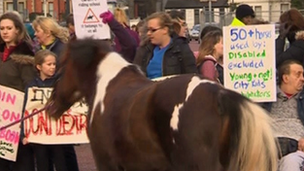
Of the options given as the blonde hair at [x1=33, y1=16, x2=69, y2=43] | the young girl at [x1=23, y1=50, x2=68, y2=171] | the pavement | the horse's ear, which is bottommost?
the pavement

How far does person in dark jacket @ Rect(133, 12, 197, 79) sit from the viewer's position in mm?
7523

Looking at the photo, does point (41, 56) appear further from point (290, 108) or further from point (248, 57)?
point (290, 108)

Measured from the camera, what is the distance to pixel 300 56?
1000 centimetres

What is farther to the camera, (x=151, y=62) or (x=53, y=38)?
(x=53, y=38)

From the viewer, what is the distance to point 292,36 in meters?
10.1

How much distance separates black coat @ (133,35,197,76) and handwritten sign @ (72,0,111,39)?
44.7 inches

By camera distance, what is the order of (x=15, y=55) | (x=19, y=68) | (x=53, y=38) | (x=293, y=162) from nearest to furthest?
(x=293, y=162) < (x=15, y=55) < (x=19, y=68) < (x=53, y=38)

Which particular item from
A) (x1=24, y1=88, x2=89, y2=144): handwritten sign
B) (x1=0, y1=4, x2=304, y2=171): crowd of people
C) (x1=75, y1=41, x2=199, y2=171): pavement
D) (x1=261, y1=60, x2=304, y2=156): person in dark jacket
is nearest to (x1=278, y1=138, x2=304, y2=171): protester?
(x1=0, y1=4, x2=304, y2=171): crowd of people

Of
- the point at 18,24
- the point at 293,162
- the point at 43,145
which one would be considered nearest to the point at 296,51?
the point at 293,162

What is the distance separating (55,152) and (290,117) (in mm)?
2769

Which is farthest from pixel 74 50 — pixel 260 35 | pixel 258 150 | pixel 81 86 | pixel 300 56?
pixel 300 56

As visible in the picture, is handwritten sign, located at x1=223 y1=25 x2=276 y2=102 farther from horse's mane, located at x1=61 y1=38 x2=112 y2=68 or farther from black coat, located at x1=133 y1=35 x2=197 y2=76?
horse's mane, located at x1=61 y1=38 x2=112 y2=68

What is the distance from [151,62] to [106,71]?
1.33 m

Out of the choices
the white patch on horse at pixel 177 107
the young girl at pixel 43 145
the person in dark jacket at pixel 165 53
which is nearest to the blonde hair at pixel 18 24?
the young girl at pixel 43 145
